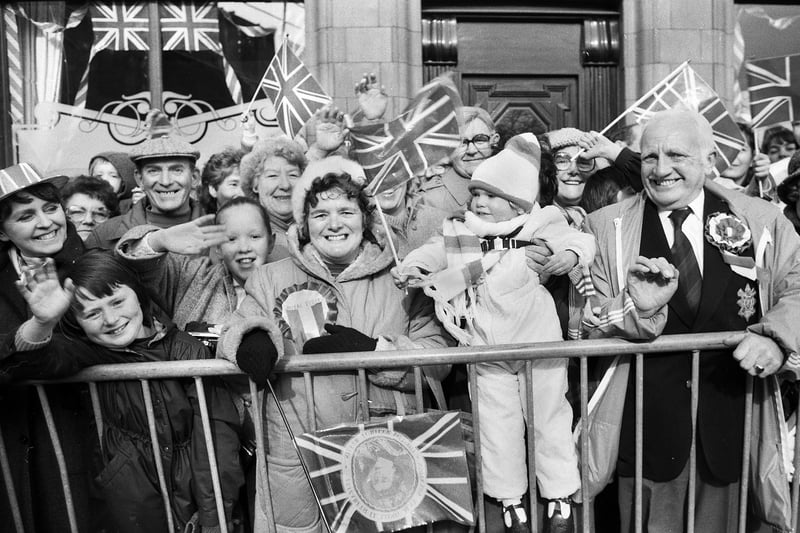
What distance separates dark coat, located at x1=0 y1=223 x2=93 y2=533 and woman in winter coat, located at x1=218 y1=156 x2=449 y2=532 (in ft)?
2.52

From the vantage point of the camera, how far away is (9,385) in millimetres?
3131

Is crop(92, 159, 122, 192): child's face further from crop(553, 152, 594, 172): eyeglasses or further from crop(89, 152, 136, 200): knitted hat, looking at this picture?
crop(553, 152, 594, 172): eyeglasses

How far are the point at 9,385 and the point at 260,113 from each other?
5.30 m

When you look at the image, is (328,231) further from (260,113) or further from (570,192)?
(260,113)

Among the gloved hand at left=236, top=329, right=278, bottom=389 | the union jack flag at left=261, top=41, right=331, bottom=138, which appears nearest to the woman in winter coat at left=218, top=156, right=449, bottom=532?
the gloved hand at left=236, top=329, right=278, bottom=389

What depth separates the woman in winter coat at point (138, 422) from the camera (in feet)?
10.4

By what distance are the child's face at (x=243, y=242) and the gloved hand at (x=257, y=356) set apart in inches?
38.5

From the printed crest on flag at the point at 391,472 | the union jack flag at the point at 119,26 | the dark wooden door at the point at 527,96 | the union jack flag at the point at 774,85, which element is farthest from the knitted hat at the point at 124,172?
the union jack flag at the point at 774,85

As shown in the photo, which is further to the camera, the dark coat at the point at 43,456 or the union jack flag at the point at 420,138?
the union jack flag at the point at 420,138

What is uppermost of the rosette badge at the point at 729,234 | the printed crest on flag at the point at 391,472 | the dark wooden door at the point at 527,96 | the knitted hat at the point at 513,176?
the dark wooden door at the point at 527,96

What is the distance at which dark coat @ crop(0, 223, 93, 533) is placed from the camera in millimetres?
3344

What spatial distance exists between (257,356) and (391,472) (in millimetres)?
698

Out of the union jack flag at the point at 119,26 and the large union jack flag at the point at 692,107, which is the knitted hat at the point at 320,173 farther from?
the union jack flag at the point at 119,26

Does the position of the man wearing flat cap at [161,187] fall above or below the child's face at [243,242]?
above
